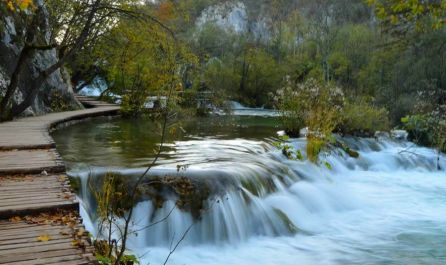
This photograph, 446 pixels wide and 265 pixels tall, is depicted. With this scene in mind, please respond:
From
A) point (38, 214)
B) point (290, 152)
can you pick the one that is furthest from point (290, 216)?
point (38, 214)

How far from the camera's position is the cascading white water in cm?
683

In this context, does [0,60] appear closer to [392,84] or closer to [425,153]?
[425,153]

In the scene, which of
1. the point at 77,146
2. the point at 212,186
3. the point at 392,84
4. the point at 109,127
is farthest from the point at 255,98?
the point at 212,186

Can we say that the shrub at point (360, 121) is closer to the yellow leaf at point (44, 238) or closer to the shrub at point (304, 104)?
the shrub at point (304, 104)

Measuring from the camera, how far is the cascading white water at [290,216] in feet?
22.4

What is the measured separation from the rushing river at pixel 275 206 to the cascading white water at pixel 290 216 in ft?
0.06

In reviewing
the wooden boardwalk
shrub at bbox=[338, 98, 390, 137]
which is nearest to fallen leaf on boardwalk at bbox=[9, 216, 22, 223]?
the wooden boardwalk

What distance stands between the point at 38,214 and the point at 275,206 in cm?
470

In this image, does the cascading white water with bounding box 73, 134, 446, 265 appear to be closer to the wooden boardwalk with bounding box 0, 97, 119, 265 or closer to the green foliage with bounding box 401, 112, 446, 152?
the wooden boardwalk with bounding box 0, 97, 119, 265

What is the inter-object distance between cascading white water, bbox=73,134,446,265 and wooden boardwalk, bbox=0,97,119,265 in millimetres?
1170

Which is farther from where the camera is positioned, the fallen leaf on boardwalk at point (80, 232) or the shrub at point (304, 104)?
the shrub at point (304, 104)

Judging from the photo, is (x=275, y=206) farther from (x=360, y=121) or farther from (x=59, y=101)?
(x=59, y=101)

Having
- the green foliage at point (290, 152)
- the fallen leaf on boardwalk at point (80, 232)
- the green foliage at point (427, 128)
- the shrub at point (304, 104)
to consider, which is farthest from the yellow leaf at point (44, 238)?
the green foliage at point (427, 128)

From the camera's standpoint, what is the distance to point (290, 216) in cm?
836
